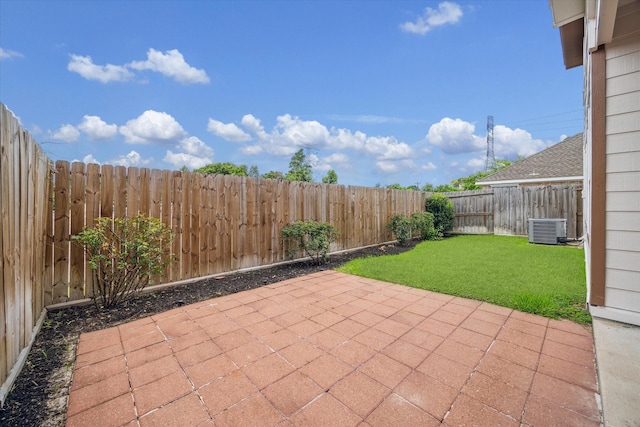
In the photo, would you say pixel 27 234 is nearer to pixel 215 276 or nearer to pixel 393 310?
pixel 215 276

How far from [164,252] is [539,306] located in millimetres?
4845

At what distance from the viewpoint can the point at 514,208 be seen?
9305mm

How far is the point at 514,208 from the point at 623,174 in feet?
25.5

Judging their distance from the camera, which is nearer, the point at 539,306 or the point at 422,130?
the point at 539,306

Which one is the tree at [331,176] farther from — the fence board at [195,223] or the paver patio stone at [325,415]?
the paver patio stone at [325,415]

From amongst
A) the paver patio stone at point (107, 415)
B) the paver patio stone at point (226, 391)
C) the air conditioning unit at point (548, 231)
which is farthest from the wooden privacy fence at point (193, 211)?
the air conditioning unit at point (548, 231)

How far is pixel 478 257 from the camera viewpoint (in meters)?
5.96

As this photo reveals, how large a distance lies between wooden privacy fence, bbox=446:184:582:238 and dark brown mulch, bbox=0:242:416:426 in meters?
7.26

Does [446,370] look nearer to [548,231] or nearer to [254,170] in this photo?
[548,231]

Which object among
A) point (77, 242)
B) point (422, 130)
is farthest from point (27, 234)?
point (422, 130)

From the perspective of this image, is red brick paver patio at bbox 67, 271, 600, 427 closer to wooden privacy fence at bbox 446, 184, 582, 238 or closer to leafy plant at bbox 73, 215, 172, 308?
leafy plant at bbox 73, 215, 172, 308

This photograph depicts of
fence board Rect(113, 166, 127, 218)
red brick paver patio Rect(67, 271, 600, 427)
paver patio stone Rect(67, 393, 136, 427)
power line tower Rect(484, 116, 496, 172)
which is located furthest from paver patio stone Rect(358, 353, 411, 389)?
power line tower Rect(484, 116, 496, 172)

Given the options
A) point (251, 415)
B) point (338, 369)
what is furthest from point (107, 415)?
point (338, 369)

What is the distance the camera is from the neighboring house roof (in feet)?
41.7
